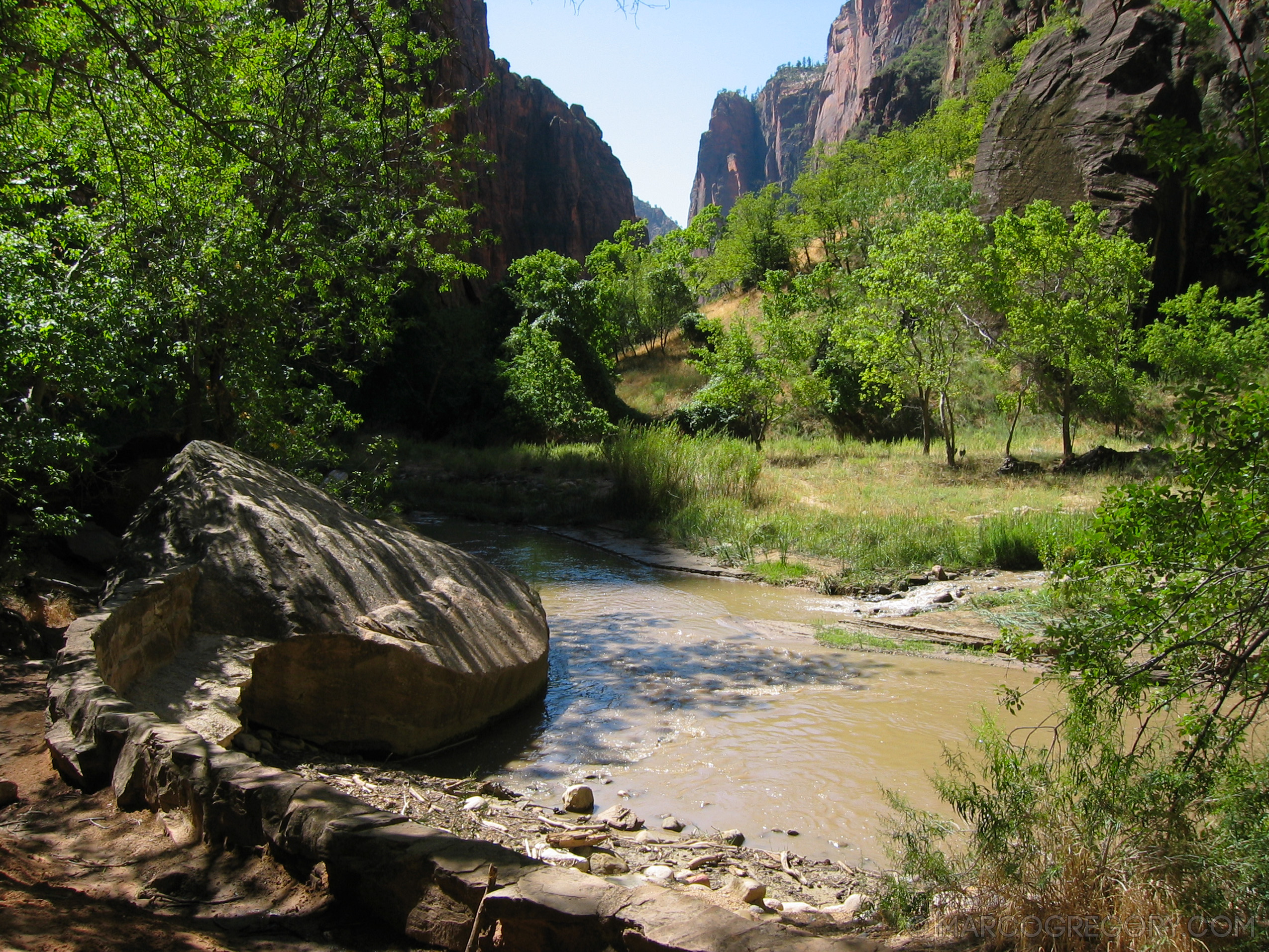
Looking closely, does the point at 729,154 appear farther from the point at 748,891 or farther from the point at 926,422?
the point at 748,891

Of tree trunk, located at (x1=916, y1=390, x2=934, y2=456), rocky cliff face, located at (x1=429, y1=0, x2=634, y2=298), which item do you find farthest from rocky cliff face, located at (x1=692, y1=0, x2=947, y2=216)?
tree trunk, located at (x1=916, y1=390, x2=934, y2=456)

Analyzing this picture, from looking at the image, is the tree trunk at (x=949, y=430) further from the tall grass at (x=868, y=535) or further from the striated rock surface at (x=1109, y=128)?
the striated rock surface at (x=1109, y=128)

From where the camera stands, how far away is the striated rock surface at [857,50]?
106875mm

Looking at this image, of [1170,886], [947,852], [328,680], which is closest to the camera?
[1170,886]

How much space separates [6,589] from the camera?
6.11 metres

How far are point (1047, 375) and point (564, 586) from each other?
1304cm

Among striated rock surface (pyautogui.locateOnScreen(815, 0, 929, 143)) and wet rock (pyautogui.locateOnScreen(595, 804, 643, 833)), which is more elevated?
striated rock surface (pyautogui.locateOnScreen(815, 0, 929, 143))

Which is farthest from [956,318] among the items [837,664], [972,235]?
[837,664]

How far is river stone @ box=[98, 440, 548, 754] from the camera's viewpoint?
475 cm

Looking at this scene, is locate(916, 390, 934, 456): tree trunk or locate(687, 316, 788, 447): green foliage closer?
locate(916, 390, 934, 456): tree trunk

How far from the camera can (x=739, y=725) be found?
5.89 meters

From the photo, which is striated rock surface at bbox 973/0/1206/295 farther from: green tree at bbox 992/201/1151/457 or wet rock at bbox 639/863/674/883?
wet rock at bbox 639/863/674/883

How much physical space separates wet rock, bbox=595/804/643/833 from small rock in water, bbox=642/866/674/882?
640mm

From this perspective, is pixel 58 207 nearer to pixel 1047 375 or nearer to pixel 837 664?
pixel 837 664
